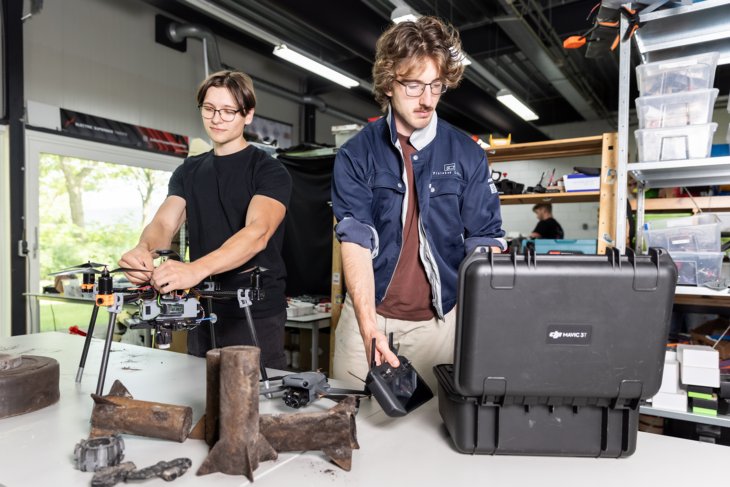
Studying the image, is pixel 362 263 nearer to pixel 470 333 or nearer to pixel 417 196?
pixel 417 196

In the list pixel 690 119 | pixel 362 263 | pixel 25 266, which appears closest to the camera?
pixel 362 263

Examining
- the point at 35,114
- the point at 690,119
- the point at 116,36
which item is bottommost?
the point at 690,119

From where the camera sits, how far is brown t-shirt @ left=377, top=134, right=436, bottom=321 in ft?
4.44

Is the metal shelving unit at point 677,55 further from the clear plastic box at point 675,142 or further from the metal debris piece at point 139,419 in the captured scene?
the metal debris piece at point 139,419

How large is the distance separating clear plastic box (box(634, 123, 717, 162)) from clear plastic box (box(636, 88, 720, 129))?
0.04 m

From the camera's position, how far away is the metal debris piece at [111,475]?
73 centimetres

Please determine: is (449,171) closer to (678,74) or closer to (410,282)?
(410,282)

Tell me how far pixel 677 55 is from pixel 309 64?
4.07 m

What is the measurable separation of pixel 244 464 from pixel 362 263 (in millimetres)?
582

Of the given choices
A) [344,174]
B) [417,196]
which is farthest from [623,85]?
[344,174]

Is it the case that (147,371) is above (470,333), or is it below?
below

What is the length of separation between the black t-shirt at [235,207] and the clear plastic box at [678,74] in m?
1.57

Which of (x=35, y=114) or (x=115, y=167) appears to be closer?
(x=35, y=114)

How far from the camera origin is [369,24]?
16.4 feet
